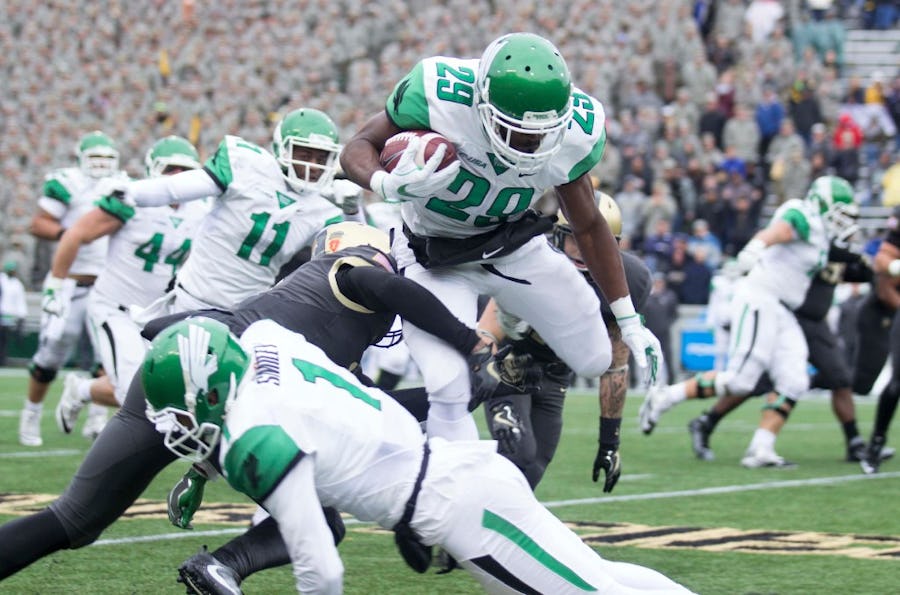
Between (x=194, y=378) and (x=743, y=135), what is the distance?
1306cm

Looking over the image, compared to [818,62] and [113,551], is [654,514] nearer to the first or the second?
[113,551]

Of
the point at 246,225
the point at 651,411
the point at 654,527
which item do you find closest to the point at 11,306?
the point at 651,411

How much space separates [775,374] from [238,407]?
5.89 meters

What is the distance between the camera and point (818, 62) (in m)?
16.6

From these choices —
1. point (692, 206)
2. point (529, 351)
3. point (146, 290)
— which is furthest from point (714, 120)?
point (529, 351)

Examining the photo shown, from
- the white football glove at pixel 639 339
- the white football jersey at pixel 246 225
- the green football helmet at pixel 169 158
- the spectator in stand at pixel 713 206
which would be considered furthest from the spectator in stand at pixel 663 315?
the white football glove at pixel 639 339

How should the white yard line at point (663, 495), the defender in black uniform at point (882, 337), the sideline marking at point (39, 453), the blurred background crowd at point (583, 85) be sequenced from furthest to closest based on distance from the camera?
the blurred background crowd at point (583, 85)
the sideline marking at point (39, 453)
the defender in black uniform at point (882, 337)
the white yard line at point (663, 495)

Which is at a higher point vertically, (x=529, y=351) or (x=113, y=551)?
(x=529, y=351)

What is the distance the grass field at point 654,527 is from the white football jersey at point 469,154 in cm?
124

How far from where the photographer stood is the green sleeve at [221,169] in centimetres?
629

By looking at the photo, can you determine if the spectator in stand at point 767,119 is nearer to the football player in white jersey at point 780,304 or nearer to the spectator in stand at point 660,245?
the spectator in stand at point 660,245

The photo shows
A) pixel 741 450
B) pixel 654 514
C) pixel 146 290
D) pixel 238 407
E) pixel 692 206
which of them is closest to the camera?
pixel 238 407

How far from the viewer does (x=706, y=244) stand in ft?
50.4

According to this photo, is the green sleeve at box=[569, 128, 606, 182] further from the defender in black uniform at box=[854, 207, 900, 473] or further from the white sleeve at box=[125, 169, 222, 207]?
the defender in black uniform at box=[854, 207, 900, 473]
